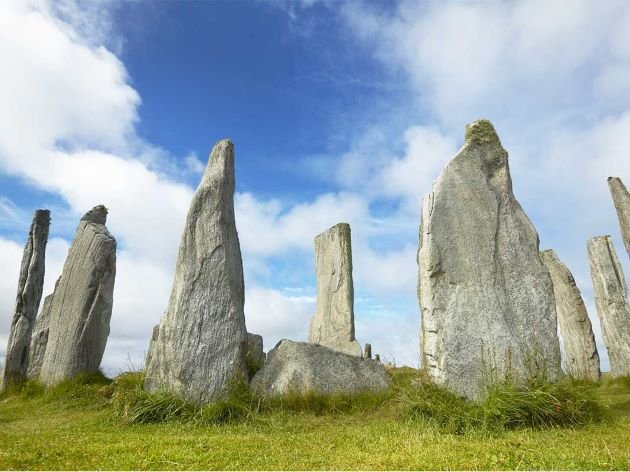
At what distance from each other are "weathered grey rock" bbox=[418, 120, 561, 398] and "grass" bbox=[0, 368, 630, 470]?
464 millimetres

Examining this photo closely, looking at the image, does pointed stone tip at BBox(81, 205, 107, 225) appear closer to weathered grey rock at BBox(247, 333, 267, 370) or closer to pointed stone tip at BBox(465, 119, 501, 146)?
weathered grey rock at BBox(247, 333, 267, 370)

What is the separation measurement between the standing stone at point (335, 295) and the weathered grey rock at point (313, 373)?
4.72 metres

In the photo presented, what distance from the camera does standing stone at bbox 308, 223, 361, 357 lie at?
15438 millimetres

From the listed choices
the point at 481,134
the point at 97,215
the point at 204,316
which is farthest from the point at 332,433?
the point at 97,215

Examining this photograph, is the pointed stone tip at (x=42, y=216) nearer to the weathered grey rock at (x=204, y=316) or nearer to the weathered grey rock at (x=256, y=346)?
the weathered grey rock at (x=256, y=346)

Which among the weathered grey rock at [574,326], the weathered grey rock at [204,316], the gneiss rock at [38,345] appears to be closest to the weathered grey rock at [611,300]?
the weathered grey rock at [574,326]

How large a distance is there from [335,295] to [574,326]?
7.06 metres

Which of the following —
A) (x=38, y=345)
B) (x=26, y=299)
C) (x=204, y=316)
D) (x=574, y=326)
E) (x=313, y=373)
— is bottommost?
(x=313, y=373)

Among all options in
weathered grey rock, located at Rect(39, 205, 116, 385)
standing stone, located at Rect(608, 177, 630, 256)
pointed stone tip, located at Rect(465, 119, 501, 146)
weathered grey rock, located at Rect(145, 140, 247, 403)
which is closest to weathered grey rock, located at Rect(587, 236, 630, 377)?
standing stone, located at Rect(608, 177, 630, 256)

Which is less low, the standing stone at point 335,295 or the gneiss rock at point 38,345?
the standing stone at point 335,295

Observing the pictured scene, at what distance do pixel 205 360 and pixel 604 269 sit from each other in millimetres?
11943

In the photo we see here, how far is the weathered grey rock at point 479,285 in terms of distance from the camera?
26.5 feet

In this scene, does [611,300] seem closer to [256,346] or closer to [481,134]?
[481,134]

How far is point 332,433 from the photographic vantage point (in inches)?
291
